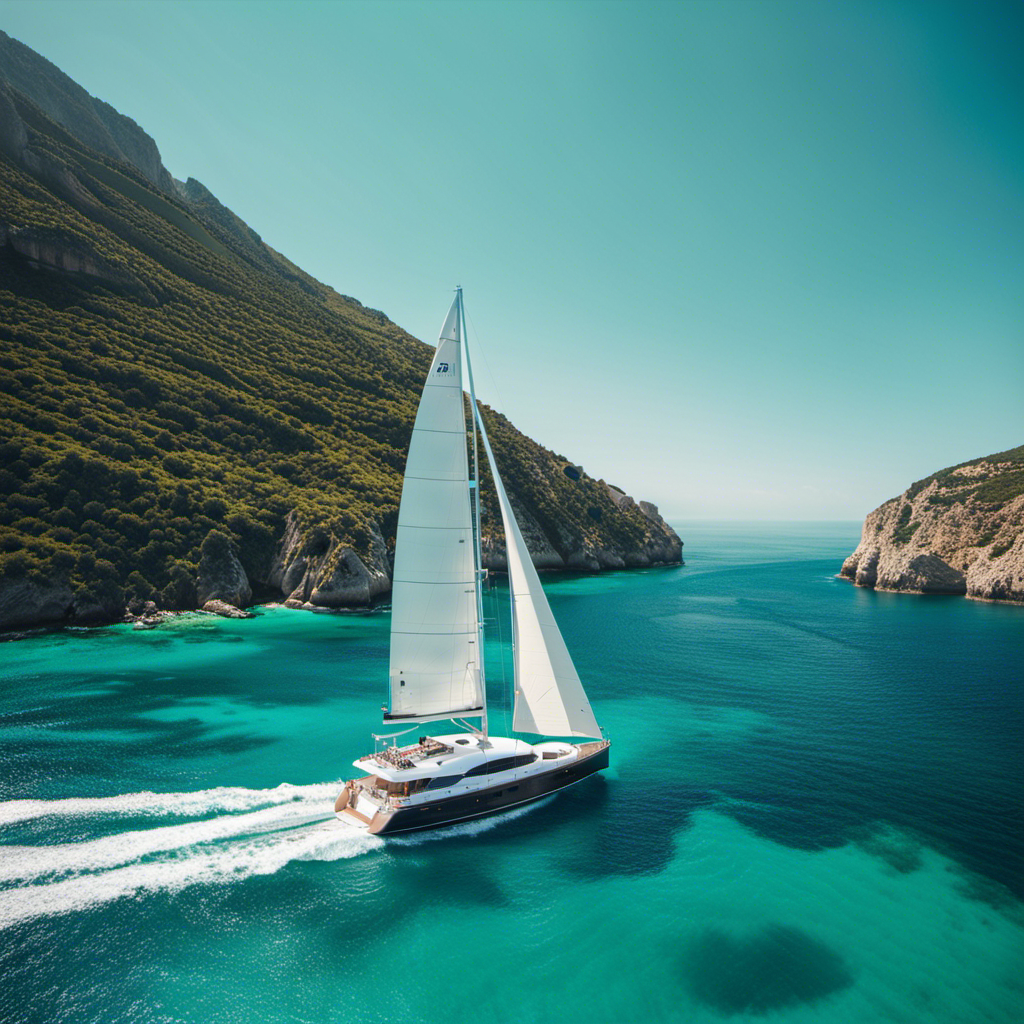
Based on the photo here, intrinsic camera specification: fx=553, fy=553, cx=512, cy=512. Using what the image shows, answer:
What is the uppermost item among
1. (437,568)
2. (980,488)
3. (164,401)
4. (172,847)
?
(164,401)

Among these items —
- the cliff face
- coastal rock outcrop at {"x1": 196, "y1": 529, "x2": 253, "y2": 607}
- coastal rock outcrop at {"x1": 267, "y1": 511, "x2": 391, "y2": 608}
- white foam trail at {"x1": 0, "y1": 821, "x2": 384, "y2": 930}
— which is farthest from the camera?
the cliff face

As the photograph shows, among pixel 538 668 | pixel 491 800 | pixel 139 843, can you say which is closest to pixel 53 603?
pixel 139 843

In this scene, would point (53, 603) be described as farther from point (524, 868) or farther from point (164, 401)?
point (524, 868)

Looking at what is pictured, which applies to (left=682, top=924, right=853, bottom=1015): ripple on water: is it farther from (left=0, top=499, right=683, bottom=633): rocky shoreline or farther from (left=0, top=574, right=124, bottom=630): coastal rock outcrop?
(left=0, top=574, right=124, bottom=630): coastal rock outcrop

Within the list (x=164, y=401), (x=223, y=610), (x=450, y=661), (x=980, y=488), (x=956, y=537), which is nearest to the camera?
(x=450, y=661)

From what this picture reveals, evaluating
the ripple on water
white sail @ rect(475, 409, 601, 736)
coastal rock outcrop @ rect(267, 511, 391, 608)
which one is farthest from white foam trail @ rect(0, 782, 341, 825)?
coastal rock outcrop @ rect(267, 511, 391, 608)

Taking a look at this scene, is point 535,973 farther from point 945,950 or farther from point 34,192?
point 34,192
